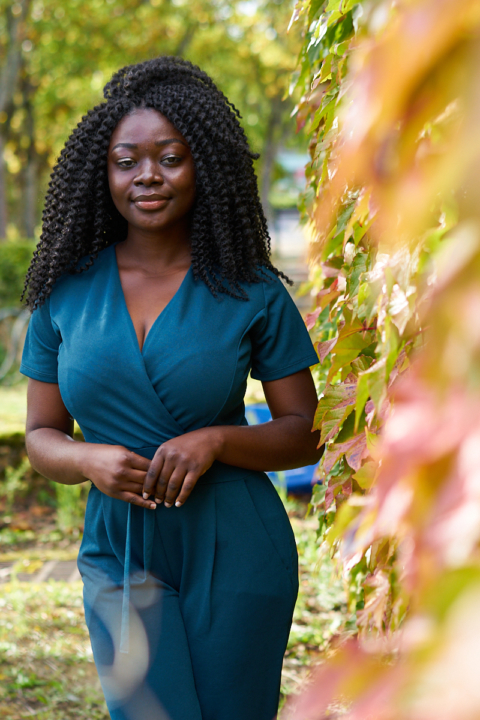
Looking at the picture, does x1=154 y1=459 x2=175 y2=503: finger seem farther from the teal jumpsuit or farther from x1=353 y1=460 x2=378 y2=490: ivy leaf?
x1=353 y1=460 x2=378 y2=490: ivy leaf

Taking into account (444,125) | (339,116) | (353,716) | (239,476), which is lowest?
(239,476)

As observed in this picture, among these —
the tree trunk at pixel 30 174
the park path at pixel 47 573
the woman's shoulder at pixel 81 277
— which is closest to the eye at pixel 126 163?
the woman's shoulder at pixel 81 277

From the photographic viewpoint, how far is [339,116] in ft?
3.93

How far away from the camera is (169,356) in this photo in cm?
181

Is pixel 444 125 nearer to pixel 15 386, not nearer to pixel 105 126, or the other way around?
pixel 105 126

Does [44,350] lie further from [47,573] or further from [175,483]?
[47,573]

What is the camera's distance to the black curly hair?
76.5 inches

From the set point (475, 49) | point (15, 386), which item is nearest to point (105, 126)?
point (475, 49)

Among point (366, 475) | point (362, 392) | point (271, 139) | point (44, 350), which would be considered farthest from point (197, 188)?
point (271, 139)

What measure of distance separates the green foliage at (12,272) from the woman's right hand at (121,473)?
9.22 meters

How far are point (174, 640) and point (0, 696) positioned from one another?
165cm

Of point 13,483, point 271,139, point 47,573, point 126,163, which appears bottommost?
point 47,573

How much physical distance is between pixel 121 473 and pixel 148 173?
0.74m

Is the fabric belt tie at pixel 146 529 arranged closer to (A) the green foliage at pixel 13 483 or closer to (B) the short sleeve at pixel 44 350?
(B) the short sleeve at pixel 44 350
